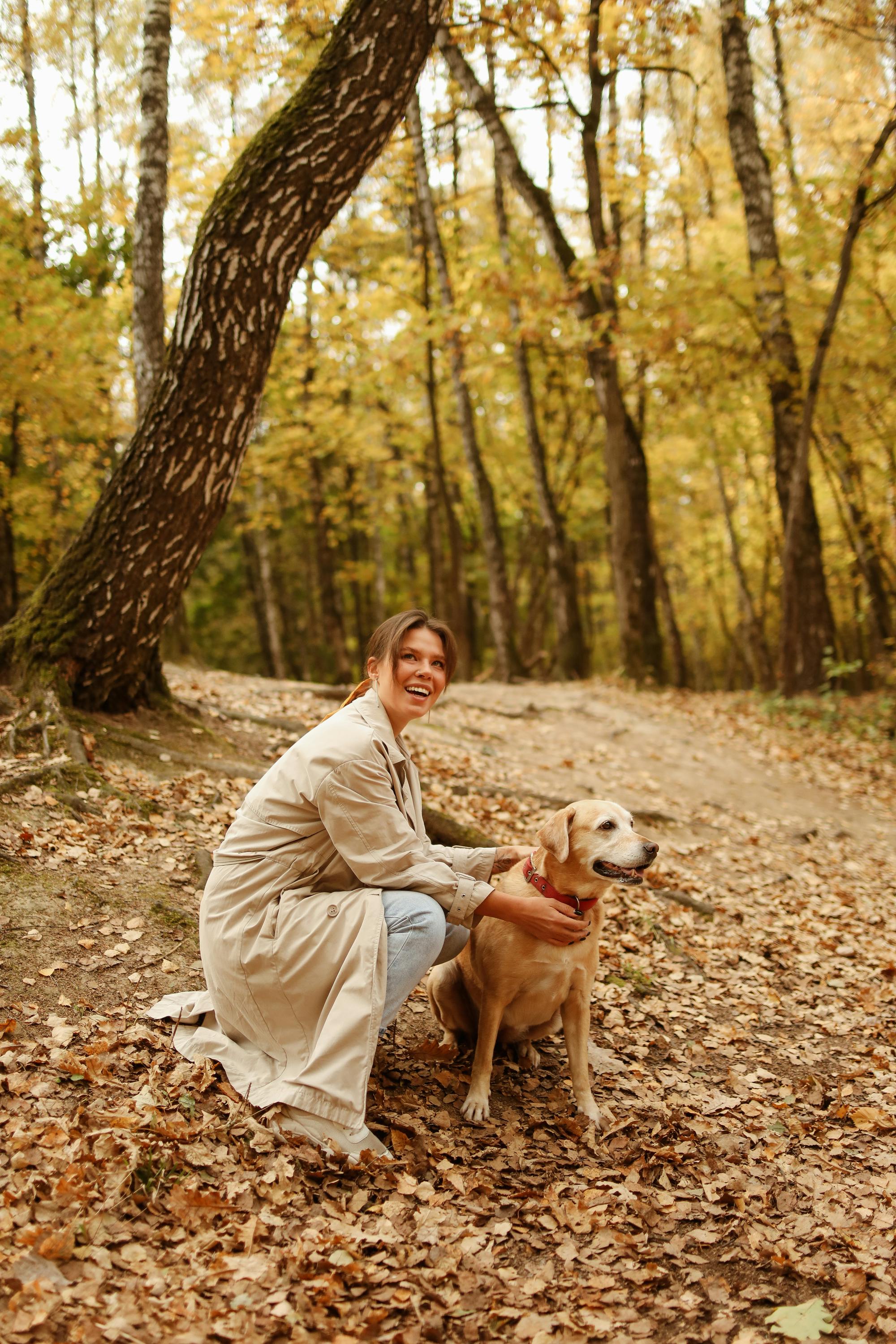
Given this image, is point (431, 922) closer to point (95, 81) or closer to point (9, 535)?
point (9, 535)

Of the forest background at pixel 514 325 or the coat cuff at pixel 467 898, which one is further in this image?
the forest background at pixel 514 325

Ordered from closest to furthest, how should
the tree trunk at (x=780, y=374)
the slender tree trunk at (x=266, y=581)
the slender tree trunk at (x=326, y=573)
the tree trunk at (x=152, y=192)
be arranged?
the tree trunk at (x=152, y=192) < the tree trunk at (x=780, y=374) < the slender tree trunk at (x=326, y=573) < the slender tree trunk at (x=266, y=581)

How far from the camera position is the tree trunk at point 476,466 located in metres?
15.5

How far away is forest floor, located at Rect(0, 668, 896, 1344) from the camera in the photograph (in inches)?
110

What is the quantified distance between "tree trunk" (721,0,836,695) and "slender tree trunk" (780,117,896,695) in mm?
32

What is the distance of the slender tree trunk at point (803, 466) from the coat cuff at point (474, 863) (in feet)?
37.3

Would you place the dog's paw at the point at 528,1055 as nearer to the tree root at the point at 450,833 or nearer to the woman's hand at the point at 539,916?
the woman's hand at the point at 539,916

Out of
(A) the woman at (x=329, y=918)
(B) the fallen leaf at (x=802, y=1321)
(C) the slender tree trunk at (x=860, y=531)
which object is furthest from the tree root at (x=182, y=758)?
(C) the slender tree trunk at (x=860, y=531)

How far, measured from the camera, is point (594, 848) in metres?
3.88

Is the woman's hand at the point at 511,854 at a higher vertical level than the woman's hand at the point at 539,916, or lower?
higher

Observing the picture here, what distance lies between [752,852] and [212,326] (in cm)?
654

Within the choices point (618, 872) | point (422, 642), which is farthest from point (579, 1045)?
point (422, 642)

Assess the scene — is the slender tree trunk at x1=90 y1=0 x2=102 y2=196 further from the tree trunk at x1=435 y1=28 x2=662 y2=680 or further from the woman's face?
the woman's face

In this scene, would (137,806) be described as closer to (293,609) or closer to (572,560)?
(572,560)
